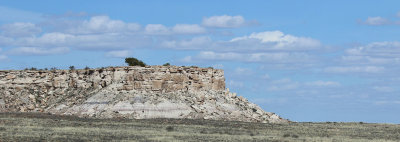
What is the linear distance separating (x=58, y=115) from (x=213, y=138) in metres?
24.5

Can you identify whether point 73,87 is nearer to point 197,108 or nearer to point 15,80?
point 15,80

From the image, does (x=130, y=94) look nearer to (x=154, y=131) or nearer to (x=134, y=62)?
(x=134, y=62)

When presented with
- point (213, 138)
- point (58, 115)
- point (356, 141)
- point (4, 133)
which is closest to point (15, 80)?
point (58, 115)

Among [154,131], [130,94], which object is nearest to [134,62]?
[130,94]

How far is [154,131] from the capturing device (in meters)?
52.9

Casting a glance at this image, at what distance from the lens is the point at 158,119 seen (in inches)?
2589

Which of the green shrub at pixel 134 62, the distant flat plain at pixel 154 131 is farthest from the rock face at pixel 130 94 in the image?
the green shrub at pixel 134 62

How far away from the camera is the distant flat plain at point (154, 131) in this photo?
155 ft

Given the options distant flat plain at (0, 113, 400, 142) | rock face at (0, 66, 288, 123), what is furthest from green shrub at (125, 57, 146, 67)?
distant flat plain at (0, 113, 400, 142)

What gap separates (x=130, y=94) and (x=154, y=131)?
58.3 feet

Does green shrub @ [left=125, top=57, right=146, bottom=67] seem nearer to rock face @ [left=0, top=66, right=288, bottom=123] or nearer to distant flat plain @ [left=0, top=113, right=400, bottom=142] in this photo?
rock face @ [left=0, top=66, right=288, bottom=123]

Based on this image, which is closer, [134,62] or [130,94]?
[130,94]

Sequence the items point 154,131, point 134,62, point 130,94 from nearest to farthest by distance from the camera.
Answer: point 154,131
point 130,94
point 134,62

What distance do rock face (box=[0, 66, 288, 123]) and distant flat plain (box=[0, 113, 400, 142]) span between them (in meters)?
3.26
